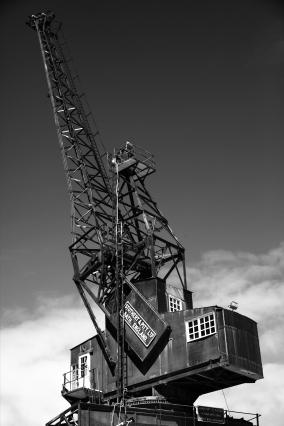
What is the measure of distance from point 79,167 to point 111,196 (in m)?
3.40

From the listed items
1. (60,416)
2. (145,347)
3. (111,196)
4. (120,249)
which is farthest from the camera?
(111,196)

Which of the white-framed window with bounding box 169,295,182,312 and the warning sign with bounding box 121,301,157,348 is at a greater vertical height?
the white-framed window with bounding box 169,295,182,312

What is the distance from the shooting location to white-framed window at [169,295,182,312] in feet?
128

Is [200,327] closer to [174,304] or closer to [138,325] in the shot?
[174,304]

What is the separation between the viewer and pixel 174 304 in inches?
1550

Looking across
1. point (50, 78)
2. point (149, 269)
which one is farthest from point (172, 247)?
point (50, 78)

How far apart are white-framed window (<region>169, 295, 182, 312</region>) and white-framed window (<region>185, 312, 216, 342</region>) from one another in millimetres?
3039

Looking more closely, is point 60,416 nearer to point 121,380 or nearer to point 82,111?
point 121,380

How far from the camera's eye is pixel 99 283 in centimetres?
4156

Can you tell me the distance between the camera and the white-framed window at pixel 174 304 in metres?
39.0

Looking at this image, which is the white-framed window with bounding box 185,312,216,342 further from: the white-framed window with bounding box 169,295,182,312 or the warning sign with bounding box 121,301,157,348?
the white-framed window with bounding box 169,295,182,312

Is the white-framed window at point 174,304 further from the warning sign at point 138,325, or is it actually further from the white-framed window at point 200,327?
the white-framed window at point 200,327

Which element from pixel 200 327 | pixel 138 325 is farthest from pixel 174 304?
pixel 200 327

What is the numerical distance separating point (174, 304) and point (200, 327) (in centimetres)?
421
